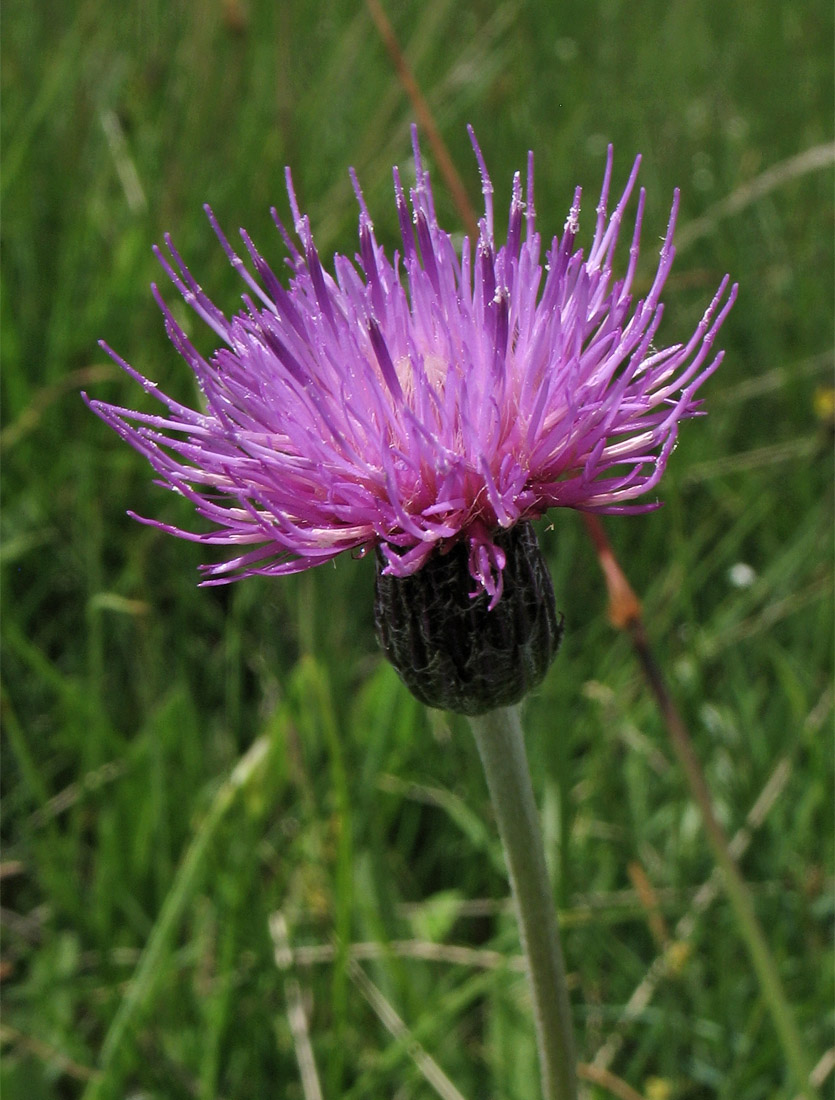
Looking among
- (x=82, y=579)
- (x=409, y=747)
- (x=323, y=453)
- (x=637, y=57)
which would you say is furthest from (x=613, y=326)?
(x=637, y=57)

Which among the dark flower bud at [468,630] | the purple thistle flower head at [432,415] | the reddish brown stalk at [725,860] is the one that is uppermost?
the purple thistle flower head at [432,415]

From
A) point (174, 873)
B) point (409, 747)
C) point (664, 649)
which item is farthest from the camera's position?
point (664, 649)

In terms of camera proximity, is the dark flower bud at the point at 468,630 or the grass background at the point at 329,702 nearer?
the dark flower bud at the point at 468,630

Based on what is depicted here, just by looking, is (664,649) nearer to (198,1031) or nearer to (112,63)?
(198,1031)

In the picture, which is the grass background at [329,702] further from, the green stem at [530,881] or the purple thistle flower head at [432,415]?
the purple thistle flower head at [432,415]

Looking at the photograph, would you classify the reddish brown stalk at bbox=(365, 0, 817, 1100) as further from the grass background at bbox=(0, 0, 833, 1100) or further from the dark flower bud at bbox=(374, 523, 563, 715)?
the grass background at bbox=(0, 0, 833, 1100)

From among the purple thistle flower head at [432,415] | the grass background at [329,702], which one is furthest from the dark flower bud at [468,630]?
the grass background at [329,702]

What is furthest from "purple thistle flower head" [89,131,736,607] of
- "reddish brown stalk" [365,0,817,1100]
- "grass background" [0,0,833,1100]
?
"grass background" [0,0,833,1100]
